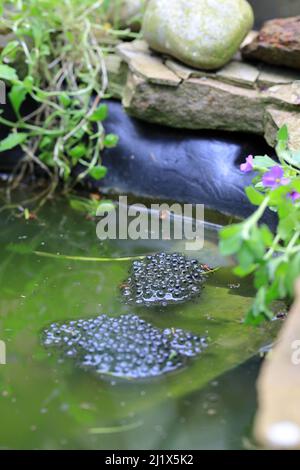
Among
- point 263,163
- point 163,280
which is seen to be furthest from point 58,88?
point 263,163

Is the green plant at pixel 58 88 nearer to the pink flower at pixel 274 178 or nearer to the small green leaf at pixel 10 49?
the small green leaf at pixel 10 49

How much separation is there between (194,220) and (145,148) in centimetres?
38

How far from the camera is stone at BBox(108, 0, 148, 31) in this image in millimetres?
2729

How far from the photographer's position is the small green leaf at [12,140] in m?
2.42

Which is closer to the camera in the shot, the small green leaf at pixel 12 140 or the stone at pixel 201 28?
the stone at pixel 201 28

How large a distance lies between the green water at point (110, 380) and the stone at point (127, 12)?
122cm

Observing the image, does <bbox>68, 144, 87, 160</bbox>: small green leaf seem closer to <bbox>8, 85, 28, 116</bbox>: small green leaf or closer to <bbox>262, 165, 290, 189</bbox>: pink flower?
<bbox>8, 85, 28, 116</bbox>: small green leaf

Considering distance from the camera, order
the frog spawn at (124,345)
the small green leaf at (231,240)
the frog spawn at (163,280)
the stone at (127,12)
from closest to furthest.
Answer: the small green leaf at (231,240)
the frog spawn at (124,345)
the frog spawn at (163,280)
the stone at (127,12)

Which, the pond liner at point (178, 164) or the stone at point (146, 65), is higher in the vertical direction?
the stone at point (146, 65)

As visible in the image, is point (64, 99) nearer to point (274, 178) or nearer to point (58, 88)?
point (58, 88)

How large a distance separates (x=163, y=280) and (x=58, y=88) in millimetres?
1143

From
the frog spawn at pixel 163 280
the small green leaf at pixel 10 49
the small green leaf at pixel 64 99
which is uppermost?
the small green leaf at pixel 10 49

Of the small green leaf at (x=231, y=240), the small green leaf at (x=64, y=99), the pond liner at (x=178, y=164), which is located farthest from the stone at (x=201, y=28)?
the small green leaf at (x=231, y=240)

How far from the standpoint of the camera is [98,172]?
244cm
